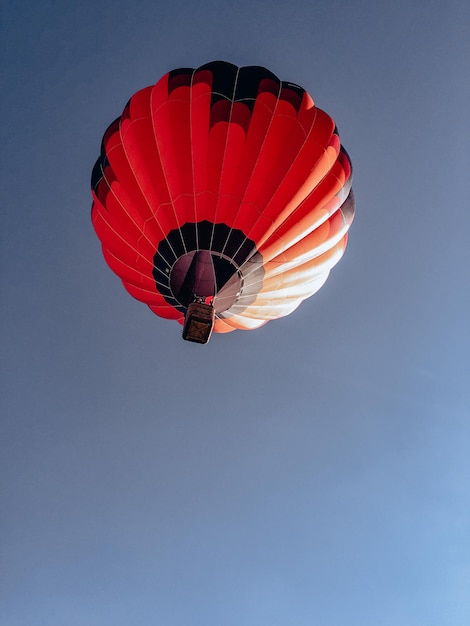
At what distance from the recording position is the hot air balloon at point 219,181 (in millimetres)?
5820

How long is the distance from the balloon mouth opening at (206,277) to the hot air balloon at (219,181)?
1cm

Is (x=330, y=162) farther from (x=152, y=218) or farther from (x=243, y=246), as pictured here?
(x=152, y=218)

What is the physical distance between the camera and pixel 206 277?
591 cm

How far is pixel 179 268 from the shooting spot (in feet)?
19.8

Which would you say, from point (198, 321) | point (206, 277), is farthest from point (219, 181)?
point (198, 321)

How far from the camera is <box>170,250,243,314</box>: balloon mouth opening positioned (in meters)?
5.91

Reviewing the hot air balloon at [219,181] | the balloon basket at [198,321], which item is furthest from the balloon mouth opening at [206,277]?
the balloon basket at [198,321]

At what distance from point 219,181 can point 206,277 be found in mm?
1193

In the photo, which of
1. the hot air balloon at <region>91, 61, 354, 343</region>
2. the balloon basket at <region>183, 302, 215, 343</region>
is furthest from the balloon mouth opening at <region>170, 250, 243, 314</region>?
the balloon basket at <region>183, 302, 215, 343</region>

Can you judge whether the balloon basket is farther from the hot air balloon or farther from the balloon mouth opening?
the balloon mouth opening

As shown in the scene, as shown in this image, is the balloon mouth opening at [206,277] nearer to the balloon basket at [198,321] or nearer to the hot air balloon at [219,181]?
the hot air balloon at [219,181]

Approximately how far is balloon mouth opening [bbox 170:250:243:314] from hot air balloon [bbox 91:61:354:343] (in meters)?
0.01

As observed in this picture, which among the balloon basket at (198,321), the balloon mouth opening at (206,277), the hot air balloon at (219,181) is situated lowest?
the balloon basket at (198,321)

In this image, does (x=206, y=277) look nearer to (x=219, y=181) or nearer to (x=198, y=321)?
(x=198, y=321)
